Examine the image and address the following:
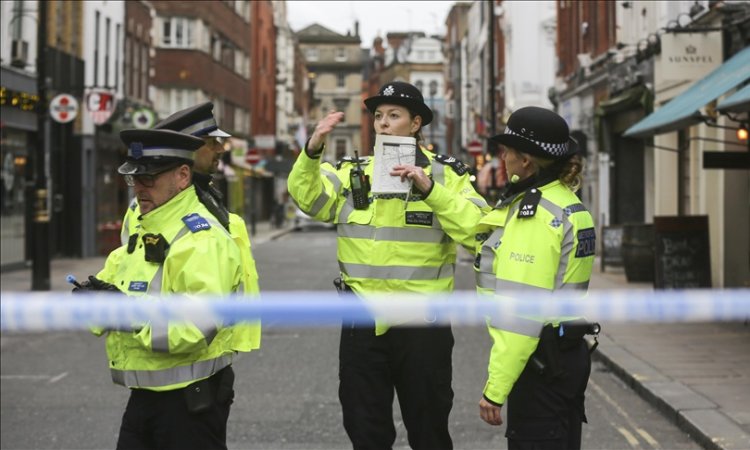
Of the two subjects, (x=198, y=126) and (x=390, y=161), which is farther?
(x=390, y=161)

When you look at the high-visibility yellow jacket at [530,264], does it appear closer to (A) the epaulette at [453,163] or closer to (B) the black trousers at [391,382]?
(B) the black trousers at [391,382]

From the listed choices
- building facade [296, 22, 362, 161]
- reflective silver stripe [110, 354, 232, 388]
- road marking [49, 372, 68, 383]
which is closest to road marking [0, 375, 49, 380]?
road marking [49, 372, 68, 383]

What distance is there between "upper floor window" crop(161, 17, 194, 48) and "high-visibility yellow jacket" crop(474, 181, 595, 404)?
4690cm

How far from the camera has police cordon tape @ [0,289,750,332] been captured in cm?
372

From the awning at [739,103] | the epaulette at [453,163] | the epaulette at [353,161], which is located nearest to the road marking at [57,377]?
the epaulette at [353,161]

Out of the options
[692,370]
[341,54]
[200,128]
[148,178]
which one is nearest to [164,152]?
[148,178]

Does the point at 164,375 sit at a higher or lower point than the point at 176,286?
lower

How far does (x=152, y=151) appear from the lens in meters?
4.28

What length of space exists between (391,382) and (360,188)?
37.1 inches

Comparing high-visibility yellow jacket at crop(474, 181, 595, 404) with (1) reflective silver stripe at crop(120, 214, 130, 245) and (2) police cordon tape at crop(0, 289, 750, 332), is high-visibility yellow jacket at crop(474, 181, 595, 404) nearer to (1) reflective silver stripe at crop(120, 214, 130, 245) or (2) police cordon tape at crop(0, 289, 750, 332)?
(2) police cordon tape at crop(0, 289, 750, 332)

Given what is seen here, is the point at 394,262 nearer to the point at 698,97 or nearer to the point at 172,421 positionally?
the point at 172,421

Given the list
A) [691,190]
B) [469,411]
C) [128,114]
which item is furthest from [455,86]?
[469,411]

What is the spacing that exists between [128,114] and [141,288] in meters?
28.7

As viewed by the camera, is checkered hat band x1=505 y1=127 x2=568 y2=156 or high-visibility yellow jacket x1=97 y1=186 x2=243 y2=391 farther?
checkered hat band x1=505 y1=127 x2=568 y2=156
